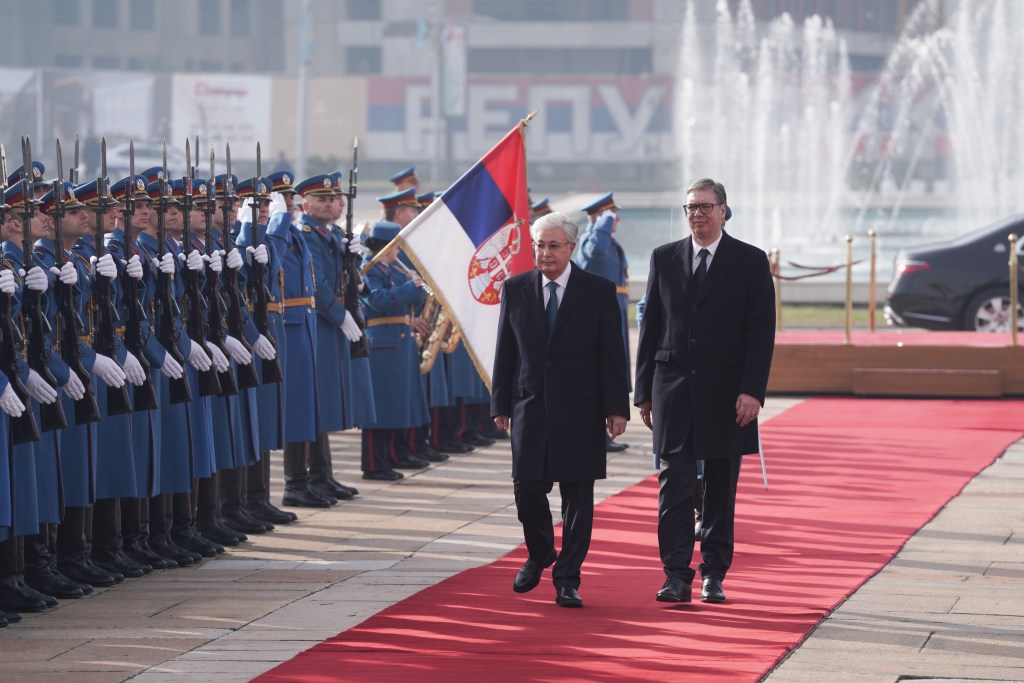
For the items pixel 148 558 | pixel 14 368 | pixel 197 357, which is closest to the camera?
pixel 14 368

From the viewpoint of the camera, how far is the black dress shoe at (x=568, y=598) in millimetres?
7121

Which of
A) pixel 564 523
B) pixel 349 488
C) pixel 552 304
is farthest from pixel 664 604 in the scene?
pixel 349 488

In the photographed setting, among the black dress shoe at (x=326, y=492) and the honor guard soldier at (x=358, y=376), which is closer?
the black dress shoe at (x=326, y=492)

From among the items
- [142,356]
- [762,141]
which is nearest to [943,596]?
[142,356]

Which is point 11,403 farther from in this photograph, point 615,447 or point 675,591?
point 615,447

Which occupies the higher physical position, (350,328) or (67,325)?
(67,325)

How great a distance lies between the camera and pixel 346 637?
660cm

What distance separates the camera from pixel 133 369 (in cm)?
788

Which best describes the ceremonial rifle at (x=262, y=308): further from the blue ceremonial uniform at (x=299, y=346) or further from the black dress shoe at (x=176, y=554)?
the black dress shoe at (x=176, y=554)

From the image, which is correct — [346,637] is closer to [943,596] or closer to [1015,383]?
[943,596]

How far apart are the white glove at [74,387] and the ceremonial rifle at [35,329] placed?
97 millimetres

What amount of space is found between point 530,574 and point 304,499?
9.79ft

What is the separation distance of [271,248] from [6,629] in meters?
3.12

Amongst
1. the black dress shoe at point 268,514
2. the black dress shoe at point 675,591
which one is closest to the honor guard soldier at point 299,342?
the black dress shoe at point 268,514
